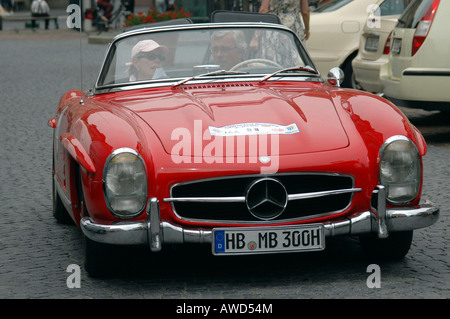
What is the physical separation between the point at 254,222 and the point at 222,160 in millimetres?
352

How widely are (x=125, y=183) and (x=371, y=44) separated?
312 inches

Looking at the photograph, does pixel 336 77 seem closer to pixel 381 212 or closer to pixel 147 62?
pixel 147 62

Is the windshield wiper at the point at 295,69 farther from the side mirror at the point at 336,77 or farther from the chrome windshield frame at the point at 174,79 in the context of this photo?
the side mirror at the point at 336,77

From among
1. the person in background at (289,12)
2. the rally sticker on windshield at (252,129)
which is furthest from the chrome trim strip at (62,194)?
the person in background at (289,12)

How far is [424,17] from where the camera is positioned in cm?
1059

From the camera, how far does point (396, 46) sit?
11.0m

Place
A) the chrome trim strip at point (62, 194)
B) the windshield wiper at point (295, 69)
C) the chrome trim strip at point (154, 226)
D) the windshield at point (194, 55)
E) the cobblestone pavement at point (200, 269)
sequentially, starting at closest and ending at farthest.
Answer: the chrome trim strip at point (154, 226), the cobblestone pavement at point (200, 269), the chrome trim strip at point (62, 194), the windshield wiper at point (295, 69), the windshield at point (194, 55)

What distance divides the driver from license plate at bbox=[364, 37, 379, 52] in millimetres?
5970

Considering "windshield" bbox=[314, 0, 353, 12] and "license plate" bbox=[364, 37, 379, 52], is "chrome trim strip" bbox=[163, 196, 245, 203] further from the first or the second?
"windshield" bbox=[314, 0, 353, 12]

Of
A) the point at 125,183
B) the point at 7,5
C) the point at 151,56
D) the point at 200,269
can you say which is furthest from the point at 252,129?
the point at 7,5

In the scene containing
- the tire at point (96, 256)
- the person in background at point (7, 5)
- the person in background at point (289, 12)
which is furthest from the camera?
the person in background at point (7, 5)

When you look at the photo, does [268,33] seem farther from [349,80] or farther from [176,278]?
[349,80]

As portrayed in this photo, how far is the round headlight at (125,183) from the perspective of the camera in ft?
17.0
